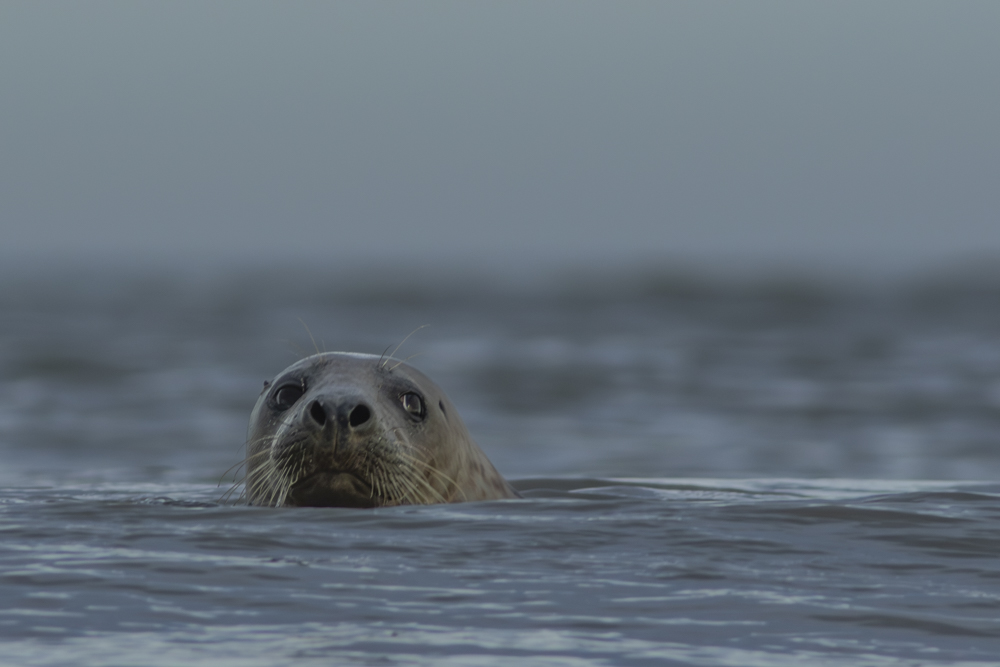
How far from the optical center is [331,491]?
559 cm

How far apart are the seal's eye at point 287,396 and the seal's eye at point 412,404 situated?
0.40m

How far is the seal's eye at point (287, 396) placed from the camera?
580 cm

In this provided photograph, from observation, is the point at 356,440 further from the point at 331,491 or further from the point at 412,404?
the point at 412,404

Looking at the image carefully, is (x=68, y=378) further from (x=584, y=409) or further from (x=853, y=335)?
(x=853, y=335)

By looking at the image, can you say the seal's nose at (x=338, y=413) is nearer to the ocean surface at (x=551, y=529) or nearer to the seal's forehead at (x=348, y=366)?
the ocean surface at (x=551, y=529)

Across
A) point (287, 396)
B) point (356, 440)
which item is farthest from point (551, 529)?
point (287, 396)

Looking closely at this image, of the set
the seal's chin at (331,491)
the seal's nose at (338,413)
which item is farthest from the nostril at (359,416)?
the seal's chin at (331,491)

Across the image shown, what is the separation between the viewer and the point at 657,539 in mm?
5211

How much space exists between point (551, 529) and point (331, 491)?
0.84 m

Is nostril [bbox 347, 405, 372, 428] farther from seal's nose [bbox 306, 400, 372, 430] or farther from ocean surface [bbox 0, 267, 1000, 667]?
ocean surface [bbox 0, 267, 1000, 667]

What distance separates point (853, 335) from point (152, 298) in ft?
80.5

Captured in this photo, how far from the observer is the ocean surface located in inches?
146

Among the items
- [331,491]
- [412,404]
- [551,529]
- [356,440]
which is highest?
[412,404]

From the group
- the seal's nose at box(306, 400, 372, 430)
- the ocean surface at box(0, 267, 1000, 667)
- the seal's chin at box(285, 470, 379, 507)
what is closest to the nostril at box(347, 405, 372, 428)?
the seal's nose at box(306, 400, 372, 430)
